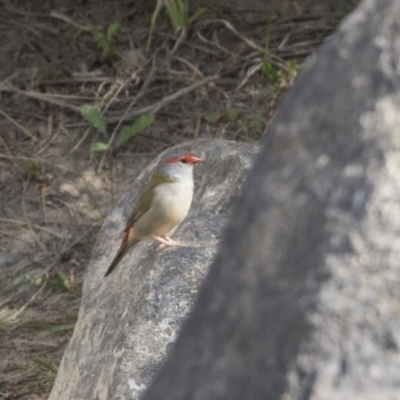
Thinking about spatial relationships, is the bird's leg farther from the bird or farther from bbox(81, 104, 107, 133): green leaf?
bbox(81, 104, 107, 133): green leaf

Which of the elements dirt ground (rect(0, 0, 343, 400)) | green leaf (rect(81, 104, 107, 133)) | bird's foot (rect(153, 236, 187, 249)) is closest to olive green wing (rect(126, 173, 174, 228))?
bird's foot (rect(153, 236, 187, 249))

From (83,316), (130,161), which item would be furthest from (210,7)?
(83,316)

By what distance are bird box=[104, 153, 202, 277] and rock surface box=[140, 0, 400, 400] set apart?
300cm

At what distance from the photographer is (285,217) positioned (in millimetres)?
1300

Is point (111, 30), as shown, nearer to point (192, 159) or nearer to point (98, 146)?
point (98, 146)

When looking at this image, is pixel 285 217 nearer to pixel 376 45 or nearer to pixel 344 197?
pixel 344 197

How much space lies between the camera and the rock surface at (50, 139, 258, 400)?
324 centimetres

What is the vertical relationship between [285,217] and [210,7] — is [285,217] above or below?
above

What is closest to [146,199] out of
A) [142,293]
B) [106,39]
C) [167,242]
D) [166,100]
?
[167,242]

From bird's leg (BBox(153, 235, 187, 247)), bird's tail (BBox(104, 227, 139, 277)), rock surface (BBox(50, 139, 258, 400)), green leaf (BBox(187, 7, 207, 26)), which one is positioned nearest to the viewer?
rock surface (BBox(50, 139, 258, 400))

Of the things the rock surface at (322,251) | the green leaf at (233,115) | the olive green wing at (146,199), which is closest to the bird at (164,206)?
the olive green wing at (146,199)

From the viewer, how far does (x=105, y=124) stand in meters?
7.11

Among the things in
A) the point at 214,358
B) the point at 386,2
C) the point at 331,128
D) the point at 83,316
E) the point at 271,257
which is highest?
the point at 386,2

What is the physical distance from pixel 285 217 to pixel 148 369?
6.38 feet
